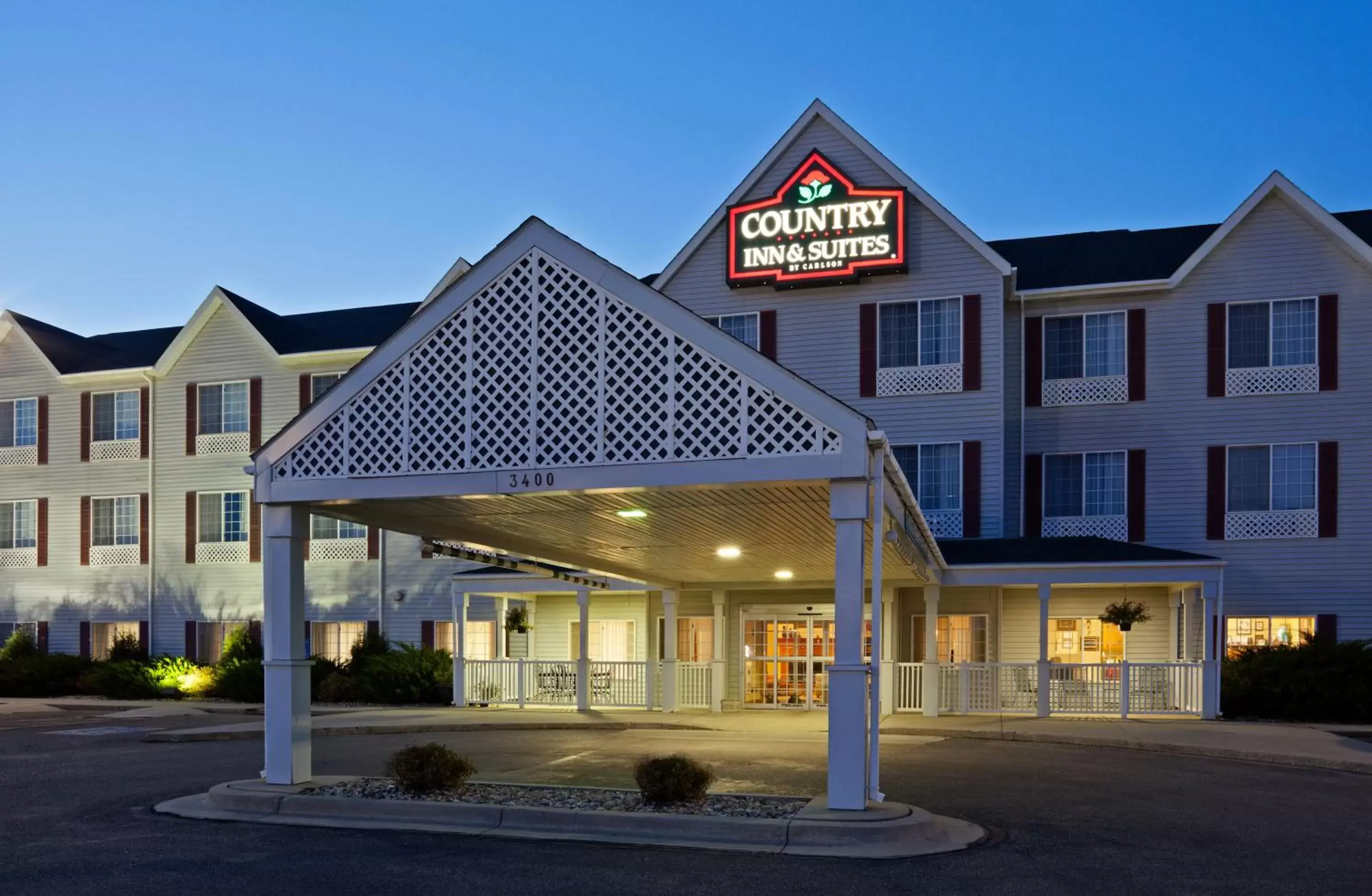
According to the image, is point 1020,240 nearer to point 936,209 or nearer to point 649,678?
point 936,209

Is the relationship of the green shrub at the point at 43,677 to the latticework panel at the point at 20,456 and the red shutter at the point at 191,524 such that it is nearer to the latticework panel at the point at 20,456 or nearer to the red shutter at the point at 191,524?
the red shutter at the point at 191,524

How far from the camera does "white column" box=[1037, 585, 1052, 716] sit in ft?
78.6

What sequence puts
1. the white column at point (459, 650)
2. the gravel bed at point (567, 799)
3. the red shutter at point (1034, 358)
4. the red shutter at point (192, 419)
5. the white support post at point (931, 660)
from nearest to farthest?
the gravel bed at point (567, 799) < the white support post at point (931, 660) < the white column at point (459, 650) < the red shutter at point (1034, 358) < the red shutter at point (192, 419)

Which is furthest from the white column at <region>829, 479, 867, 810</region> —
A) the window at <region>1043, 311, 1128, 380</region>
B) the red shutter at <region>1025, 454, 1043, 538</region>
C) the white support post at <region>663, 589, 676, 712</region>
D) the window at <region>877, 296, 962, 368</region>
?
the window at <region>1043, 311, 1128, 380</region>

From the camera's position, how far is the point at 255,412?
3378 centimetres

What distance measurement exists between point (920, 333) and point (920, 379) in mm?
1070

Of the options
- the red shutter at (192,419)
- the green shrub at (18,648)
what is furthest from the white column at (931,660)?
the green shrub at (18,648)

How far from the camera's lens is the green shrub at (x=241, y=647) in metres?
31.8

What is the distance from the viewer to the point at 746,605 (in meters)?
28.0

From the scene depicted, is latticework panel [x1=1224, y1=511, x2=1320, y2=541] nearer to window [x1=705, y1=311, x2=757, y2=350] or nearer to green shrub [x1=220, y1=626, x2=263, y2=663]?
window [x1=705, y1=311, x2=757, y2=350]

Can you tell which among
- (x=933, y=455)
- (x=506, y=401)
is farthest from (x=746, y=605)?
(x=506, y=401)

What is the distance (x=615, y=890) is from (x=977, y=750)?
11109 millimetres

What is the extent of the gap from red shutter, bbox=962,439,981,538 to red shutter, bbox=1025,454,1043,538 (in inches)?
52.4

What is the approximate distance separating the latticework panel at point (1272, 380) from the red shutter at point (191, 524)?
26145 mm
